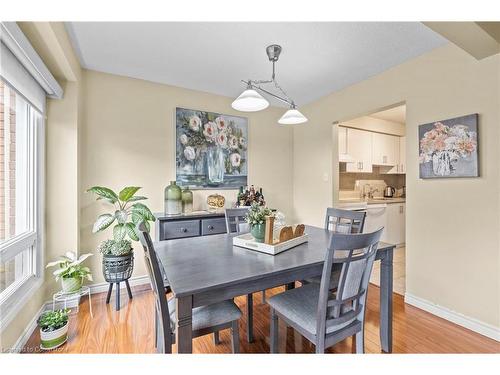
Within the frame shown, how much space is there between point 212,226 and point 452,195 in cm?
231

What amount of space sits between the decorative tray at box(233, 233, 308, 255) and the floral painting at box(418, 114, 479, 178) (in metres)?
1.45

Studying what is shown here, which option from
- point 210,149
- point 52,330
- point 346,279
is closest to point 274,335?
point 346,279

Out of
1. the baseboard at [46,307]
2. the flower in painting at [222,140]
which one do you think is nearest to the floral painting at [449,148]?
the flower in painting at [222,140]

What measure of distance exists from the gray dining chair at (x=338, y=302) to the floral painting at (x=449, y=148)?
1340 millimetres

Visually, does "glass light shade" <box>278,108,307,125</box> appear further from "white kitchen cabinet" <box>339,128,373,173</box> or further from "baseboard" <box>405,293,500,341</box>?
"white kitchen cabinet" <box>339,128,373,173</box>

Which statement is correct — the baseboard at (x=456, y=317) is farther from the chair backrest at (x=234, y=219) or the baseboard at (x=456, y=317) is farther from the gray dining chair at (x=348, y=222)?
the chair backrest at (x=234, y=219)

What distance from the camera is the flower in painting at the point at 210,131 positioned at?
324 centimetres

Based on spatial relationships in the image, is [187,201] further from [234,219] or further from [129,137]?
[129,137]

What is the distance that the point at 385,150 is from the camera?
4.70m

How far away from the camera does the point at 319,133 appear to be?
3.56m
